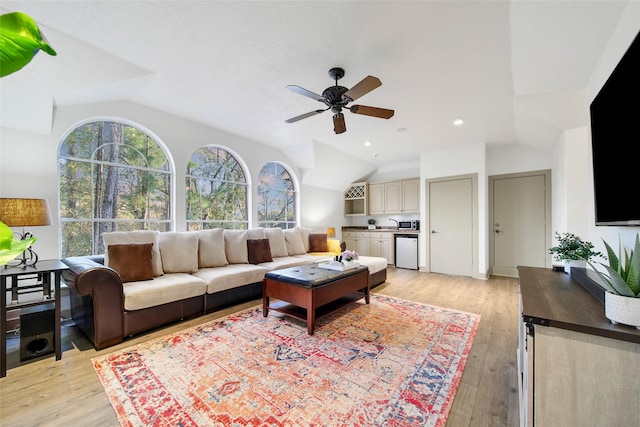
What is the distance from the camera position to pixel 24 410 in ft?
5.12

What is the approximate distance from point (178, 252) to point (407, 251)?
14.3 ft

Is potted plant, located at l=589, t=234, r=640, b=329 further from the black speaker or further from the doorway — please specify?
the doorway

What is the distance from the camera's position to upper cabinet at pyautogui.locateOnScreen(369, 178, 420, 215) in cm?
579

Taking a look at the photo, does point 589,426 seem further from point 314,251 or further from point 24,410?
point 314,251

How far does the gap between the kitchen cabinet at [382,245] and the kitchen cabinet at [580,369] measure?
15.8 feet

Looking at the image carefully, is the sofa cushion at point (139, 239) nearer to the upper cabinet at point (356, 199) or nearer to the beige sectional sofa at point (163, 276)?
the beige sectional sofa at point (163, 276)

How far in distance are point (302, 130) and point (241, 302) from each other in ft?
9.03

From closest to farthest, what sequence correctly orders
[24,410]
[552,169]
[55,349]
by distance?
[24,410]
[55,349]
[552,169]

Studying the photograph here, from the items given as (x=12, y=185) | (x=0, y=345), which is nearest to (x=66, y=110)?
(x=12, y=185)

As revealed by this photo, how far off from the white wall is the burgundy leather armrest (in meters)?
1.00

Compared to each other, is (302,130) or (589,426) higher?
(302,130)

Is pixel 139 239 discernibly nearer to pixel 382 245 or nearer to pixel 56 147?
pixel 56 147

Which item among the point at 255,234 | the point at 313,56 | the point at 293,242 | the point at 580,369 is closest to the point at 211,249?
the point at 255,234

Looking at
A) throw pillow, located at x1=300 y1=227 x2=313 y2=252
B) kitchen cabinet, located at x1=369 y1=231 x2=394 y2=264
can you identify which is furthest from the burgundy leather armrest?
kitchen cabinet, located at x1=369 y1=231 x2=394 y2=264
